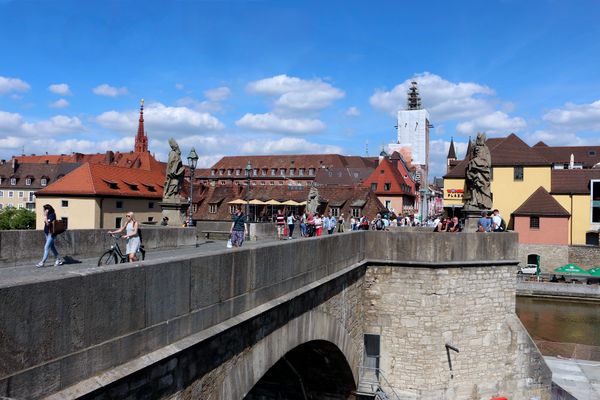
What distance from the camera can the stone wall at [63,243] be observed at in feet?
30.9

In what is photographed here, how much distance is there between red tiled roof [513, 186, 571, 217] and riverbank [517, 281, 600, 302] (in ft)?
27.2

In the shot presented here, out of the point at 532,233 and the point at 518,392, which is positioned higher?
the point at 532,233

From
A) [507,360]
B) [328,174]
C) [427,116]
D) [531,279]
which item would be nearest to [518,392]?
[507,360]

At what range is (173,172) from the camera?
1744 cm

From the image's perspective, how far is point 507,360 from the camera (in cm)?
1485

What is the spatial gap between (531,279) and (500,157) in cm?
1293

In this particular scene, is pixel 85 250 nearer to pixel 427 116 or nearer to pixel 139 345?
pixel 139 345

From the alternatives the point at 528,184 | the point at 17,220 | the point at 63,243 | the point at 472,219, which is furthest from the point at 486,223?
the point at 17,220

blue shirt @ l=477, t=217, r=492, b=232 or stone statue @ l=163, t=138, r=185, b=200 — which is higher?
stone statue @ l=163, t=138, r=185, b=200

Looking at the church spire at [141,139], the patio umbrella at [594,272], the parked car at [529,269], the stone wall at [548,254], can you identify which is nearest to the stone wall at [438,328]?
the patio umbrella at [594,272]

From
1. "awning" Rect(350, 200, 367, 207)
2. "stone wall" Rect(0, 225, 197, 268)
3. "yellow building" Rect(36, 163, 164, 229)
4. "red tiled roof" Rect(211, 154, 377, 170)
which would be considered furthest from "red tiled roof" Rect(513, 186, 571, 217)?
"red tiled roof" Rect(211, 154, 377, 170)

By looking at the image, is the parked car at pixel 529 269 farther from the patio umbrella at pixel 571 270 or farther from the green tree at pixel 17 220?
the green tree at pixel 17 220

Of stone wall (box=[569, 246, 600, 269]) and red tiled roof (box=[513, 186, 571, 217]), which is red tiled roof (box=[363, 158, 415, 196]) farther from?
stone wall (box=[569, 246, 600, 269])

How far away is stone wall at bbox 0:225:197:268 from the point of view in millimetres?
Answer: 9430
